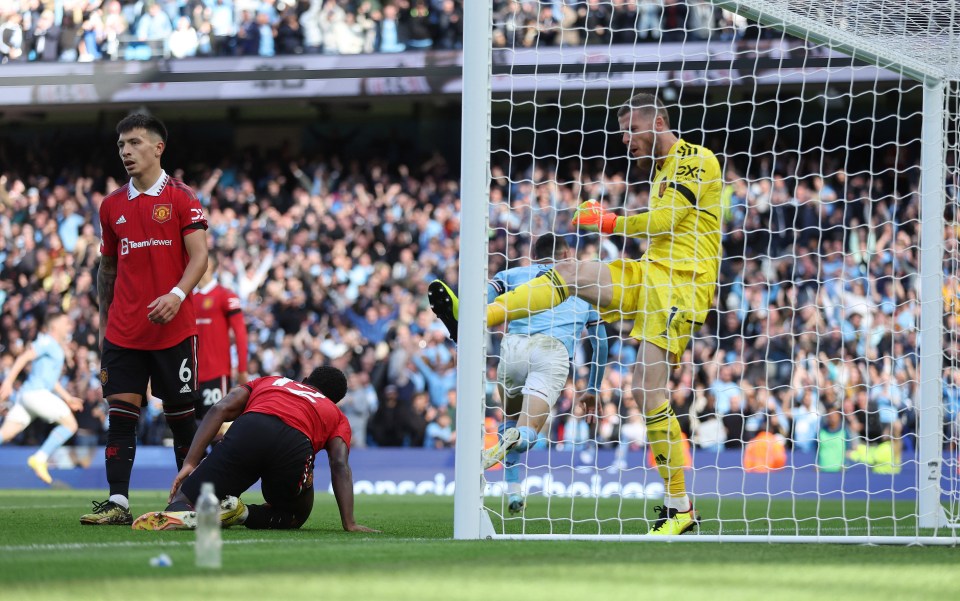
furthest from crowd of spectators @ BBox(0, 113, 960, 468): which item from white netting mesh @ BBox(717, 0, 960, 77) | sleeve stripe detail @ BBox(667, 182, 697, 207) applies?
sleeve stripe detail @ BBox(667, 182, 697, 207)

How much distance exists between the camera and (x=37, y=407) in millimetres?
15570

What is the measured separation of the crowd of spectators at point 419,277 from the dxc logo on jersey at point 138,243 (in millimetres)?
7207

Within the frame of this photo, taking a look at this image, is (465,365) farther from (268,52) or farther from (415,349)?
(268,52)

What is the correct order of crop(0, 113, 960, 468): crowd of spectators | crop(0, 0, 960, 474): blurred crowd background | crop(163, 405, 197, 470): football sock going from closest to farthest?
1. crop(163, 405, 197, 470): football sock
2. crop(0, 113, 960, 468): crowd of spectators
3. crop(0, 0, 960, 474): blurred crowd background

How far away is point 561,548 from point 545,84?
13.4 m

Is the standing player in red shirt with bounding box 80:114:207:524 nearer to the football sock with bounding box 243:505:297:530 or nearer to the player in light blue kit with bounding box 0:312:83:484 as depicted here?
the football sock with bounding box 243:505:297:530

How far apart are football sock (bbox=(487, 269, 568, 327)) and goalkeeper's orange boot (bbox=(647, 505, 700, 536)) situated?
118 centimetres

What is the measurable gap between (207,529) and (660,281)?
326 centimetres

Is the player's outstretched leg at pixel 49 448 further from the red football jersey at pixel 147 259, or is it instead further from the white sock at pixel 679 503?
the white sock at pixel 679 503

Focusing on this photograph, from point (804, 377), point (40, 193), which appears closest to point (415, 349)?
point (804, 377)

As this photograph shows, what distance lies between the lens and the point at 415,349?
16500 millimetres

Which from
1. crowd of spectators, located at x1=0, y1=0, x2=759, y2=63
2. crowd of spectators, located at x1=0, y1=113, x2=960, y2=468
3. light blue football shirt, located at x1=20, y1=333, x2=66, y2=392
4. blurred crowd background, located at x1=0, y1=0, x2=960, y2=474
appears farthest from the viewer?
crowd of spectators, located at x1=0, y1=0, x2=759, y2=63

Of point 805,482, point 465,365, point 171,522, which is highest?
point 465,365

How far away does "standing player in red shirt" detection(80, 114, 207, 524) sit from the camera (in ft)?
21.1
